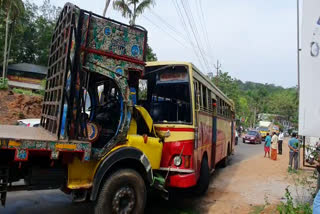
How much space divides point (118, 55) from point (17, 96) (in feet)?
62.8

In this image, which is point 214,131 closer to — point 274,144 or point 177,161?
point 177,161

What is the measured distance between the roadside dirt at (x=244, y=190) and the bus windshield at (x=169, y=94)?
2180 mm

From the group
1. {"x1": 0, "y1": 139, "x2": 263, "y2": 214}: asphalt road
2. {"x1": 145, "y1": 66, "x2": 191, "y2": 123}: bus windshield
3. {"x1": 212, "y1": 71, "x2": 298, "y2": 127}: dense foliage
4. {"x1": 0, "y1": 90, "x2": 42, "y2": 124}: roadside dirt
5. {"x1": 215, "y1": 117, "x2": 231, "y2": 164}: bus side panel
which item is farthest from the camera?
{"x1": 212, "y1": 71, "x2": 298, "y2": 127}: dense foliage

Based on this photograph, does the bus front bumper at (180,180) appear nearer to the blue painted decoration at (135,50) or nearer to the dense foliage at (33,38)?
the blue painted decoration at (135,50)

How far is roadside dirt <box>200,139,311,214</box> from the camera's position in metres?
6.59

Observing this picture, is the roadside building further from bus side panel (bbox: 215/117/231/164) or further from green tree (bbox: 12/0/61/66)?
bus side panel (bbox: 215/117/231/164)

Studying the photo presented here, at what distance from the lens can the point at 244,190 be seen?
329 inches

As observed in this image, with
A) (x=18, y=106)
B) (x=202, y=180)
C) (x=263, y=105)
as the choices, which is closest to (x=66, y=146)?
(x=202, y=180)

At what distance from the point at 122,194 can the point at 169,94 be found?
2.47m

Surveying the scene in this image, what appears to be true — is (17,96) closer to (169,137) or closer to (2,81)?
(2,81)

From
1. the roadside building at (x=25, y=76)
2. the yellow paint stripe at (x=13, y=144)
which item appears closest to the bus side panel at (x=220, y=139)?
the yellow paint stripe at (x=13, y=144)

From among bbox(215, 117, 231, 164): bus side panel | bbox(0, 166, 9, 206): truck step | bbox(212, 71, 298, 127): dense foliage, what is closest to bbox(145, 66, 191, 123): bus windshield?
bbox(0, 166, 9, 206): truck step

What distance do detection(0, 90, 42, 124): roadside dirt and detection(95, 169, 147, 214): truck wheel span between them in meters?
16.6

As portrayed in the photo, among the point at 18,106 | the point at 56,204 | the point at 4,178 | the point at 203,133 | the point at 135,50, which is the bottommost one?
the point at 56,204
